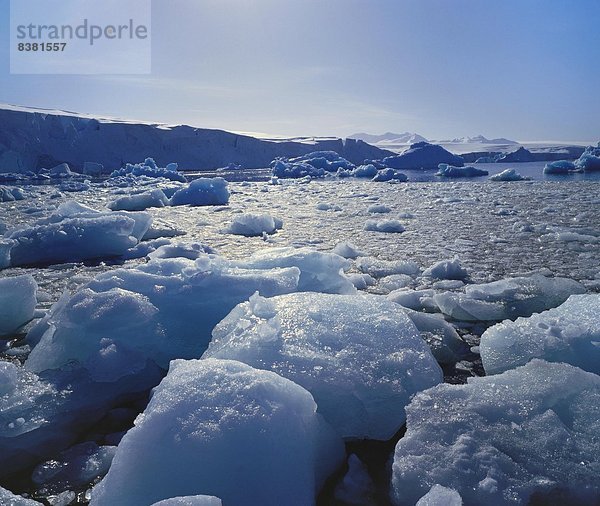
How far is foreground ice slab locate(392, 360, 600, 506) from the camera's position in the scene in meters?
1.12

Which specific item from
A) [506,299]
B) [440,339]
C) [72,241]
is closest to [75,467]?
[440,339]

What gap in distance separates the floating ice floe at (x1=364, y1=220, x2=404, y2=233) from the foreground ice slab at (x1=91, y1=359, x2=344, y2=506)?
4.80m

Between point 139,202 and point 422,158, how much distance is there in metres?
24.7

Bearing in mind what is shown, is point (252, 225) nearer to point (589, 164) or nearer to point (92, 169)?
point (92, 169)

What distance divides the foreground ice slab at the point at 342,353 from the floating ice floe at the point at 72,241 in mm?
3197

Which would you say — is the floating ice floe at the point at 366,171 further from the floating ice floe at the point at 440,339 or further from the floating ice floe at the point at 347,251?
the floating ice floe at the point at 440,339

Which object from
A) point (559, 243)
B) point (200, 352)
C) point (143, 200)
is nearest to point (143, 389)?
point (200, 352)

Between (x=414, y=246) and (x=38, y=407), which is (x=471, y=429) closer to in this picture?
(x=38, y=407)

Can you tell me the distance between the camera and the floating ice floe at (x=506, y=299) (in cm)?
256

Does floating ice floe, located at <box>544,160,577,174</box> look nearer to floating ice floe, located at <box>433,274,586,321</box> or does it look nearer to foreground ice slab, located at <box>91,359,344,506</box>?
floating ice floe, located at <box>433,274,586,321</box>

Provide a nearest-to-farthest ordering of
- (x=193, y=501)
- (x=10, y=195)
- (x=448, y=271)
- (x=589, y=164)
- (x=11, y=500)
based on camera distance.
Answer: (x=193, y=501) → (x=11, y=500) → (x=448, y=271) → (x=10, y=195) → (x=589, y=164)

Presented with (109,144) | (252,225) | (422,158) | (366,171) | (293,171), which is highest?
(422,158)

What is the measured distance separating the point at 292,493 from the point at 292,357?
0.50 metres

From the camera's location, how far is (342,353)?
1613 mm
